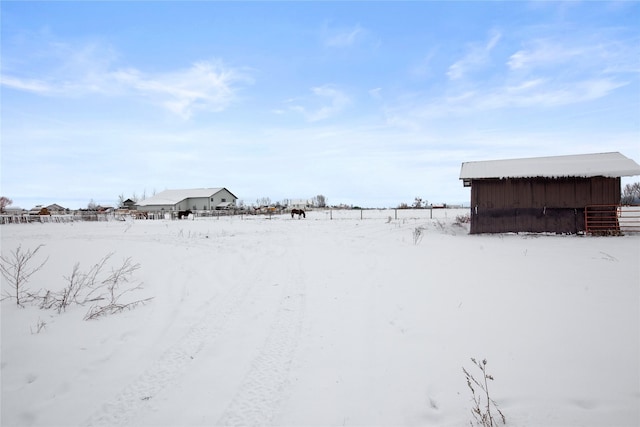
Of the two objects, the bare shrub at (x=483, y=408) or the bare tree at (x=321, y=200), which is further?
the bare tree at (x=321, y=200)

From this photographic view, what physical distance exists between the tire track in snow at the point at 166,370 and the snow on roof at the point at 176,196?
6541 cm

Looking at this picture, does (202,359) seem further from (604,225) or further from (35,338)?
(604,225)

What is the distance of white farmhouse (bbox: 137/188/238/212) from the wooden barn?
57.2 m

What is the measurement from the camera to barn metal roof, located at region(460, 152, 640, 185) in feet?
56.0

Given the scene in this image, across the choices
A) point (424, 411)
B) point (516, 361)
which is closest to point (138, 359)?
point (424, 411)

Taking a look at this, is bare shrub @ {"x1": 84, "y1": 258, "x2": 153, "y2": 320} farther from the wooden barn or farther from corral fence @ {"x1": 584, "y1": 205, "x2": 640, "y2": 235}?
corral fence @ {"x1": 584, "y1": 205, "x2": 640, "y2": 235}

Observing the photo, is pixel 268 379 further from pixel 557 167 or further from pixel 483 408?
pixel 557 167

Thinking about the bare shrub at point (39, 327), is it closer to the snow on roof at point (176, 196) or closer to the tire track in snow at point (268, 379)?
the tire track in snow at point (268, 379)

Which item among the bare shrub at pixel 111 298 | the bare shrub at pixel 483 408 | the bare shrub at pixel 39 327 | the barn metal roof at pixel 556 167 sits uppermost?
the barn metal roof at pixel 556 167

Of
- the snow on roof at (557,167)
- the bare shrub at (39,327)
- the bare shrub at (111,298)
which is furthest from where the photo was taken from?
the snow on roof at (557,167)

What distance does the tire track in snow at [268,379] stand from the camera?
9.88 feet

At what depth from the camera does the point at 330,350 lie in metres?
4.29

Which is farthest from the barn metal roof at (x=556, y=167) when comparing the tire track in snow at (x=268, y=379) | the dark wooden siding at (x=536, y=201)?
the tire track in snow at (x=268, y=379)

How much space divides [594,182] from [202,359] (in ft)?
70.2
